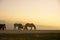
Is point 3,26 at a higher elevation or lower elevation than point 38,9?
lower

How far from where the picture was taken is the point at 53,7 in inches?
86.5

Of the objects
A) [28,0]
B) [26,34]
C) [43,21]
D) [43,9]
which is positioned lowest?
[26,34]

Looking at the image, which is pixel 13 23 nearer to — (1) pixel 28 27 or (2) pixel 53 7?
(1) pixel 28 27

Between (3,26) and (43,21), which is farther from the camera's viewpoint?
(43,21)

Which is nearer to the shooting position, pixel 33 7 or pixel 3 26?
pixel 3 26

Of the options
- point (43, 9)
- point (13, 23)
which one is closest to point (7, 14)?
point (13, 23)

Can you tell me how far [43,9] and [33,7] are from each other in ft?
0.48

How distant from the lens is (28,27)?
2129 mm

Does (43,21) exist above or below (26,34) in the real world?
above

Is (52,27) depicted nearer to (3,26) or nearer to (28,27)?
(28,27)

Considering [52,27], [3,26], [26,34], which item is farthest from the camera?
[52,27]

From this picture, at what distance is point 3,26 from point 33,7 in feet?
1.70

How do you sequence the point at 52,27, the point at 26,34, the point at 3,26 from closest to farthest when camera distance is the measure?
the point at 26,34 < the point at 3,26 < the point at 52,27

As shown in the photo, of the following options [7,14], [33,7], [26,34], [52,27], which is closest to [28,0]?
[33,7]
